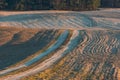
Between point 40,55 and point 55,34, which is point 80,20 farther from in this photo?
point 40,55

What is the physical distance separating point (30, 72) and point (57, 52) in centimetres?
506

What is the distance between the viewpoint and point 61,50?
2672 centimetres

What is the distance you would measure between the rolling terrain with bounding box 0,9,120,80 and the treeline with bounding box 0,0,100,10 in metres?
7.97

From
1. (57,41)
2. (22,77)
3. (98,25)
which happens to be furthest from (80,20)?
(22,77)

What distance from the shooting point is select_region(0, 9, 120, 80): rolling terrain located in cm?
2130

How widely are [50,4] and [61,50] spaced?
925 inches

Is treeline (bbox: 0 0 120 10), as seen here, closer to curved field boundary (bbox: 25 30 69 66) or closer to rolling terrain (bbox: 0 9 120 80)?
rolling terrain (bbox: 0 9 120 80)

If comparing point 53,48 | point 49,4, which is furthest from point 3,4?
point 53,48

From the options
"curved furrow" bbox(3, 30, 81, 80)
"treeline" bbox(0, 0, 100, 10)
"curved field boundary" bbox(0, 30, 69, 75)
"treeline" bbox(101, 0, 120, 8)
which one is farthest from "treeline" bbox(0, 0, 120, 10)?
"curved furrow" bbox(3, 30, 81, 80)

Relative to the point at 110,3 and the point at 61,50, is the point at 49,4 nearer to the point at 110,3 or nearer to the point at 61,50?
the point at 110,3

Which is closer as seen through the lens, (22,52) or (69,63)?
(69,63)

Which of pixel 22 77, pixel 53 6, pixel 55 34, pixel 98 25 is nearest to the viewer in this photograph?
pixel 22 77

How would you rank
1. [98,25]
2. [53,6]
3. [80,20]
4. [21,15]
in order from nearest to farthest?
[98,25] → [80,20] → [21,15] → [53,6]

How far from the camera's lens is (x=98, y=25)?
3831cm
